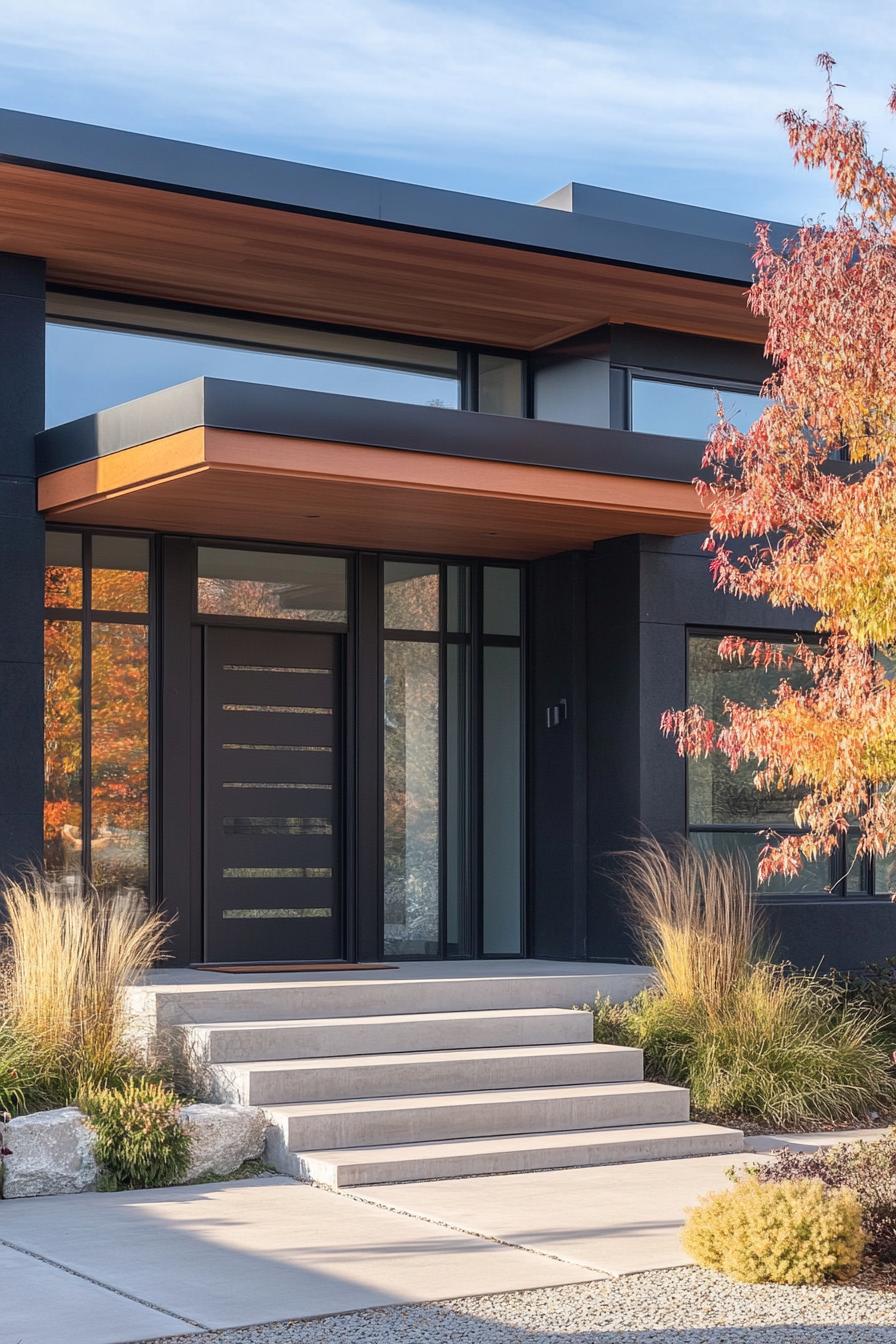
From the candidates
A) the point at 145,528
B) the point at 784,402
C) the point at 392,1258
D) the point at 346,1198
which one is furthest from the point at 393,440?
the point at 392,1258

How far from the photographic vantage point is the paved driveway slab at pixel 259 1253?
553cm

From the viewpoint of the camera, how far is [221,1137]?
25.0 feet

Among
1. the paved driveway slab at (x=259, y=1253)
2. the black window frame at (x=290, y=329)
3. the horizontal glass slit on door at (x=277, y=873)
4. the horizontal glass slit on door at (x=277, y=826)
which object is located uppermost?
the black window frame at (x=290, y=329)

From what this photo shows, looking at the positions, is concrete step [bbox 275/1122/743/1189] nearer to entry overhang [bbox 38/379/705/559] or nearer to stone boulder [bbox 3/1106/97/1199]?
stone boulder [bbox 3/1106/97/1199]

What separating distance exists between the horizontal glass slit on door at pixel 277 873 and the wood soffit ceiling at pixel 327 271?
4021 millimetres

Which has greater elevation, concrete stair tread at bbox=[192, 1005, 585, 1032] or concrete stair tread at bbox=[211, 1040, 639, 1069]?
concrete stair tread at bbox=[192, 1005, 585, 1032]

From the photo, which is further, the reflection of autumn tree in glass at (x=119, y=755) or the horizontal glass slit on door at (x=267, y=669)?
the horizontal glass slit on door at (x=267, y=669)

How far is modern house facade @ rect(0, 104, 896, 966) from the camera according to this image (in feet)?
33.2

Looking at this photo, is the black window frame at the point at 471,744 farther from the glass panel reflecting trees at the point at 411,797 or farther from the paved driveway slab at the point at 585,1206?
the paved driveway slab at the point at 585,1206

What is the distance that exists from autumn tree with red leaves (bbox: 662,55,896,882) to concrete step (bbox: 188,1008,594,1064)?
7.98 ft

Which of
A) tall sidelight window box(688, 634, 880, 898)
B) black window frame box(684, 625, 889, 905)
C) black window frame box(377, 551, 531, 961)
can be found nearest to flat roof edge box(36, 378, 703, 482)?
black window frame box(684, 625, 889, 905)

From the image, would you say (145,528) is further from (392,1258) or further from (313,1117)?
(392,1258)

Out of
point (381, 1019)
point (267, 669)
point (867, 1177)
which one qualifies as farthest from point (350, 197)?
point (867, 1177)

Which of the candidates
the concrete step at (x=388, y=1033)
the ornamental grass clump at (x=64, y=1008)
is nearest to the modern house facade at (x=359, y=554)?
the ornamental grass clump at (x=64, y=1008)
